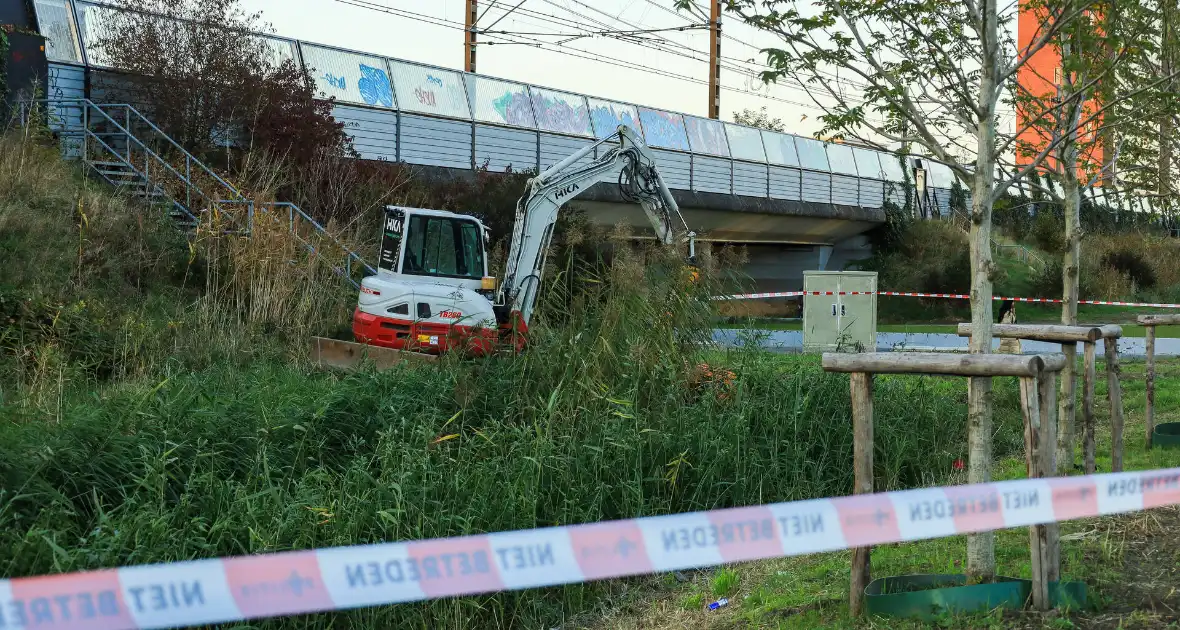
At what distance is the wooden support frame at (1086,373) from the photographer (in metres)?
6.65

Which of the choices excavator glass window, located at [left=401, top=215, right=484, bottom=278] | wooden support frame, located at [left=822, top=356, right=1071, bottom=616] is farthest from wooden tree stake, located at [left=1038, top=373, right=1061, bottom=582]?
excavator glass window, located at [left=401, top=215, right=484, bottom=278]

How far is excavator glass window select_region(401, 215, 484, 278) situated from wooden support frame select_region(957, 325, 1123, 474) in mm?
7867

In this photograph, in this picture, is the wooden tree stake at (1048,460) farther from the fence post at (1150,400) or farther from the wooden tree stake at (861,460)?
the fence post at (1150,400)

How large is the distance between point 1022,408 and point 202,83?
56.9 ft

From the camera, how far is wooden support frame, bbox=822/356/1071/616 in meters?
4.57

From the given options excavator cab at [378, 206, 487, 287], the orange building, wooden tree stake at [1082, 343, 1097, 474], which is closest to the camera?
wooden tree stake at [1082, 343, 1097, 474]

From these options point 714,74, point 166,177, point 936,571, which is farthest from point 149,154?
point 714,74

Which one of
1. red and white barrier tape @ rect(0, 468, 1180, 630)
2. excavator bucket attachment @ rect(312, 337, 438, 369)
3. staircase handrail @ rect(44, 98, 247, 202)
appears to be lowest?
red and white barrier tape @ rect(0, 468, 1180, 630)

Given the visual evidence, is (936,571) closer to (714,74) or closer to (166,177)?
(166,177)

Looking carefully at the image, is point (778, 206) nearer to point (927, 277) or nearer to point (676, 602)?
point (927, 277)

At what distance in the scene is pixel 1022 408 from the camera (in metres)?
4.72

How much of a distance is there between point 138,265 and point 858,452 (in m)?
12.5

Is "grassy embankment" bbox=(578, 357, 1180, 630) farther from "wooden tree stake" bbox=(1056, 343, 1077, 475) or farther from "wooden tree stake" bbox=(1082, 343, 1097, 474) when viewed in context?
"wooden tree stake" bbox=(1056, 343, 1077, 475)

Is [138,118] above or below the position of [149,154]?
above
